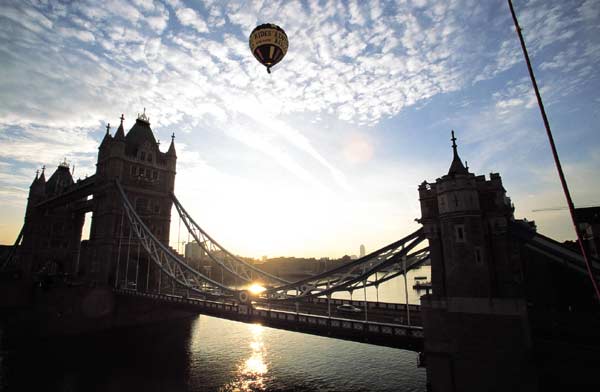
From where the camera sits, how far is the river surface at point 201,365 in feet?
75.2

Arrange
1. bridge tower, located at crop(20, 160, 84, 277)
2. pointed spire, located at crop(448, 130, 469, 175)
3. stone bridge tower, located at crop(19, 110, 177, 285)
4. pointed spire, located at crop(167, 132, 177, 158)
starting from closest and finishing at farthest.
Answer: pointed spire, located at crop(448, 130, 469, 175) < stone bridge tower, located at crop(19, 110, 177, 285) < pointed spire, located at crop(167, 132, 177, 158) < bridge tower, located at crop(20, 160, 84, 277)

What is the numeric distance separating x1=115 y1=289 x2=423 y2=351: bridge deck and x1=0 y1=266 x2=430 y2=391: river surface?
17.8 feet

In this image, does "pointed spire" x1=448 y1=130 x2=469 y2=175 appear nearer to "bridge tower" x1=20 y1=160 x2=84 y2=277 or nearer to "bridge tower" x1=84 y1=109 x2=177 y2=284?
"bridge tower" x1=84 y1=109 x2=177 y2=284

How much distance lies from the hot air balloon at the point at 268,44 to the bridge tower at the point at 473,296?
1280 centimetres

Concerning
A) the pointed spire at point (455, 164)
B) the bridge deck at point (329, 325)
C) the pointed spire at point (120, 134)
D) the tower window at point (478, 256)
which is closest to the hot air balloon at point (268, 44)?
the pointed spire at point (455, 164)

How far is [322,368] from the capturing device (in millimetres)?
26203

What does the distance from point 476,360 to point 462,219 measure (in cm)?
694

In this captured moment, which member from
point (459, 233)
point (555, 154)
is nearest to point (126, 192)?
point (459, 233)

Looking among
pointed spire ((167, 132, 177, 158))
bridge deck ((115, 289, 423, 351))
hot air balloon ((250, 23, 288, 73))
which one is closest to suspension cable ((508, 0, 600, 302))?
bridge deck ((115, 289, 423, 351))

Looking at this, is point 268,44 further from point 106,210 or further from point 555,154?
point 106,210

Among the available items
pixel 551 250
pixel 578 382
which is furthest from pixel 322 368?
pixel 551 250

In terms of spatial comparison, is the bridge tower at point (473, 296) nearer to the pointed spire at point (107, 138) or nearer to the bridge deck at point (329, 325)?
the bridge deck at point (329, 325)

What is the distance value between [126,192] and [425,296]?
40296 mm

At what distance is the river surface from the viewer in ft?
75.2
